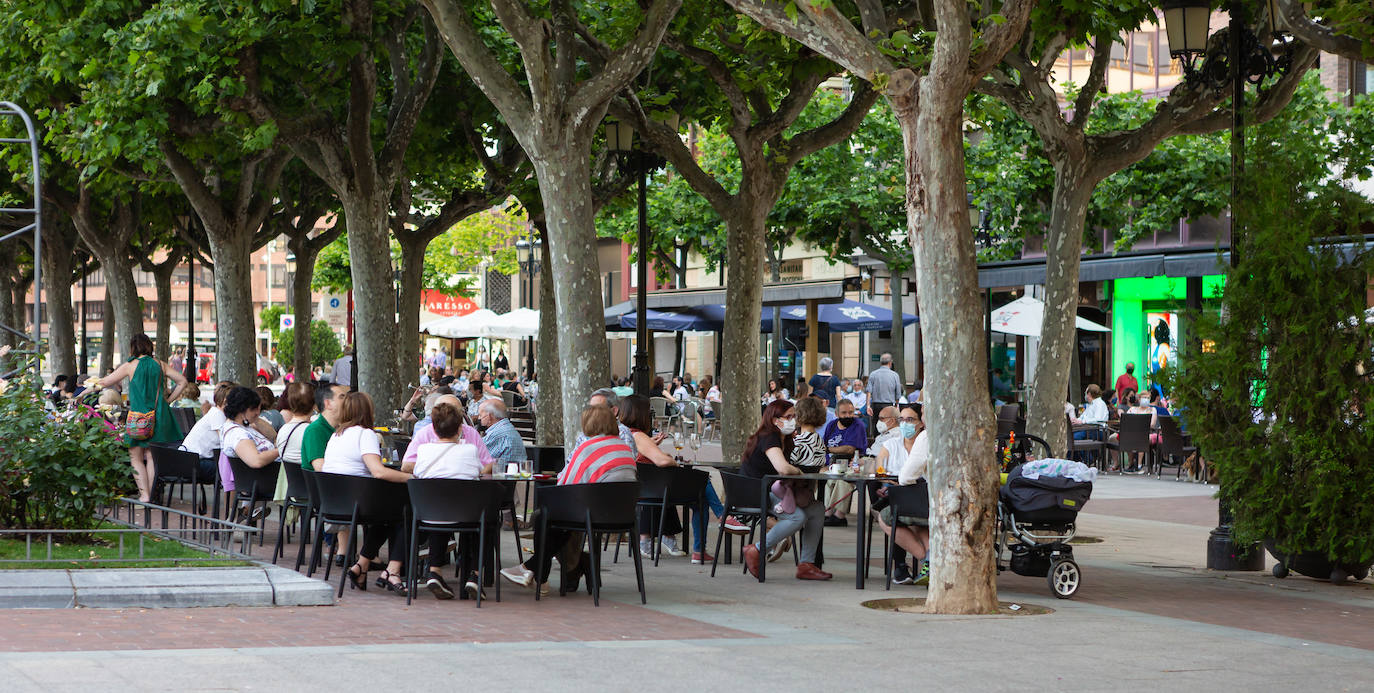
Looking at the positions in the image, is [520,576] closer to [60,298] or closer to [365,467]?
[365,467]

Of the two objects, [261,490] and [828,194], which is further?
[828,194]

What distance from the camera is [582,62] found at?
19016 mm

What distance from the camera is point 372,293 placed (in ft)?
62.0

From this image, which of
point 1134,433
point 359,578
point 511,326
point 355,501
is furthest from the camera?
point 511,326

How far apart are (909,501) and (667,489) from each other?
2.01 metres

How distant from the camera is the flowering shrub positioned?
34.5ft

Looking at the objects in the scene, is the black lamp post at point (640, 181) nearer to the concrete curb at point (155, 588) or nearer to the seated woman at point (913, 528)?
the seated woman at point (913, 528)

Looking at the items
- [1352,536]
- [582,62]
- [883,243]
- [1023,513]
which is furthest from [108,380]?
[883,243]

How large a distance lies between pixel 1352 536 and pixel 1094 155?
5.36 meters

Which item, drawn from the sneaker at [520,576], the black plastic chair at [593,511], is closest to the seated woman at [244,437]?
the sneaker at [520,576]

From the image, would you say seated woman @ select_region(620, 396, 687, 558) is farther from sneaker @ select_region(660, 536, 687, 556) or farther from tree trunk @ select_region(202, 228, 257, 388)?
tree trunk @ select_region(202, 228, 257, 388)

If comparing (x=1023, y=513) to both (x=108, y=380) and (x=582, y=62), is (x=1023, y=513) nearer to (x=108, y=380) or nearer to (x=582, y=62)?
(x=108, y=380)

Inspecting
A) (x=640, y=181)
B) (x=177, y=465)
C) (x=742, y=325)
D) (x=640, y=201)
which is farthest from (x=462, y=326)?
(x=177, y=465)

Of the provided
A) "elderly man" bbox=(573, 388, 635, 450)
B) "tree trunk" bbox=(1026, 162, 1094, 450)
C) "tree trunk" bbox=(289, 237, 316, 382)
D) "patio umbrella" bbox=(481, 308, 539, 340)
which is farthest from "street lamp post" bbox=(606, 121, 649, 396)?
"patio umbrella" bbox=(481, 308, 539, 340)
